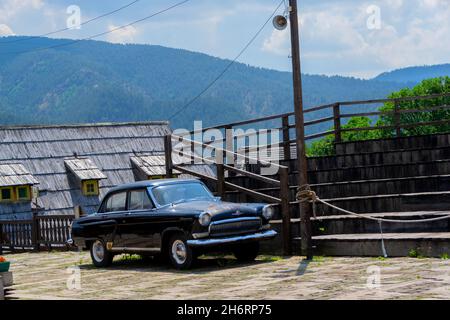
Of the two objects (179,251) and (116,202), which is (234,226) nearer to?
(179,251)

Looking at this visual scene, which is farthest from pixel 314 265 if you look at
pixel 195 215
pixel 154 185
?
pixel 154 185

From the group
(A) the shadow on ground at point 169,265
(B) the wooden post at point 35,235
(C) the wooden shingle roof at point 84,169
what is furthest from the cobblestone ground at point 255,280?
(C) the wooden shingle roof at point 84,169

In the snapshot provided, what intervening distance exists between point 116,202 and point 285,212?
318 centimetres

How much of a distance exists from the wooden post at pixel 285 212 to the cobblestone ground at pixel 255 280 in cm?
45

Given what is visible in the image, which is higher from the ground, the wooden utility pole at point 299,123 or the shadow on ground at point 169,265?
the wooden utility pole at point 299,123

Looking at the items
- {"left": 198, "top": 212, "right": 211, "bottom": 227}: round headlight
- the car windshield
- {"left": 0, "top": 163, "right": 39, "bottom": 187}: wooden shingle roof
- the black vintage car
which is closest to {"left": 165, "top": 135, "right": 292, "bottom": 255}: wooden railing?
the black vintage car

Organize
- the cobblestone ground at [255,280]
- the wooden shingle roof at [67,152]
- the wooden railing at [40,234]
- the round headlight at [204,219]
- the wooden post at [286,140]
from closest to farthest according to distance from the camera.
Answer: the cobblestone ground at [255,280] < the round headlight at [204,219] < the wooden post at [286,140] < the wooden railing at [40,234] < the wooden shingle roof at [67,152]

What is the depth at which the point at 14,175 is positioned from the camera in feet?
A: 152

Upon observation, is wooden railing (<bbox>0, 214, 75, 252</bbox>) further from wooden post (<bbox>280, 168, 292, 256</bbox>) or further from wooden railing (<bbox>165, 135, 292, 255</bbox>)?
wooden post (<bbox>280, 168, 292, 256</bbox>)

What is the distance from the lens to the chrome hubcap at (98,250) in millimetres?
16402

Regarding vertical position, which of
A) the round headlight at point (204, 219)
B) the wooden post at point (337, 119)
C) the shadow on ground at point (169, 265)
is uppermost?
the wooden post at point (337, 119)

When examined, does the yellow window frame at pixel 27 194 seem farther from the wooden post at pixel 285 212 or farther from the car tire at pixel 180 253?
the car tire at pixel 180 253

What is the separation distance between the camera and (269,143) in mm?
22516

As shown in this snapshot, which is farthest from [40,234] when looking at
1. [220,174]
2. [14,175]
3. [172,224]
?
[14,175]
